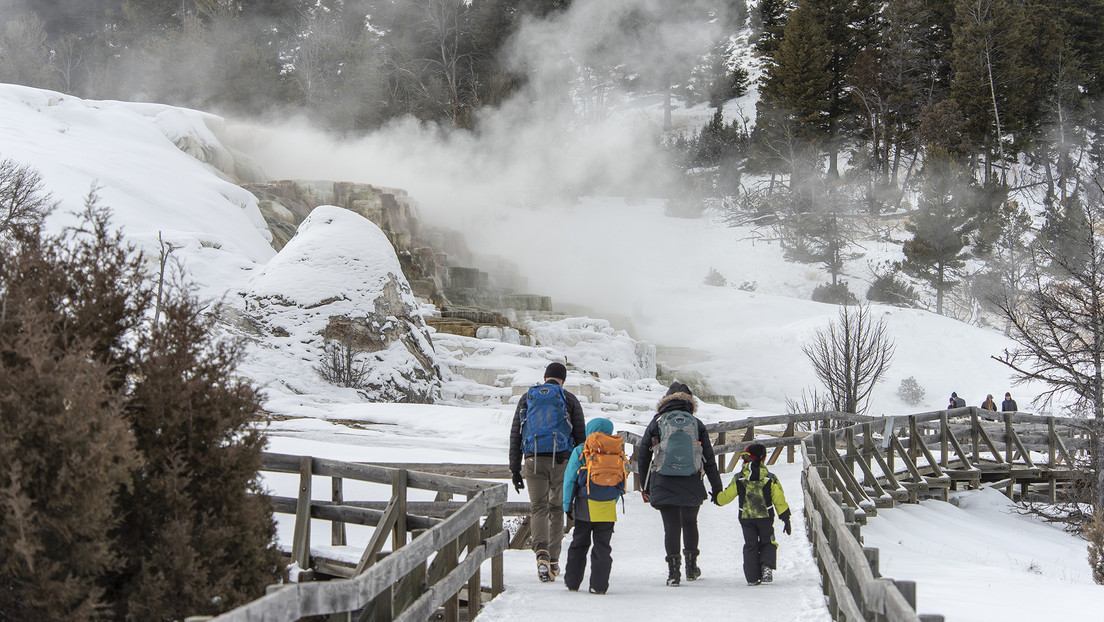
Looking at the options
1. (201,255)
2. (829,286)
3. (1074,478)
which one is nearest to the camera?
(1074,478)

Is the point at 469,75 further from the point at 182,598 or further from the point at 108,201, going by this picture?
the point at 182,598

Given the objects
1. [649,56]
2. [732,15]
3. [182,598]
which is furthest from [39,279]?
[732,15]

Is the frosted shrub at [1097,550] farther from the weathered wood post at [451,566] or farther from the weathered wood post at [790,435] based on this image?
the weathered wood post at [451,566]

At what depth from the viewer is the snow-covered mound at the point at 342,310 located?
657 inches

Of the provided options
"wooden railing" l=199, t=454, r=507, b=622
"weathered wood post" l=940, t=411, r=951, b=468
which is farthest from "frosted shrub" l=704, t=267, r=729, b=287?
"wooden railing" l=199, t=454, r=507, b=622

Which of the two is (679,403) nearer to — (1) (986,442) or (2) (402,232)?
(1) (986,442)

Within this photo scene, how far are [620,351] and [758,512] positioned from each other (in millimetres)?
19695

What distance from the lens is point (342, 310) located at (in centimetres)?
1719

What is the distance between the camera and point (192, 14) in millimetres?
48844

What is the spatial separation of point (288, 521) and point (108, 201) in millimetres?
15477

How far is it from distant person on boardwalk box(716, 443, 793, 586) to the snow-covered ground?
221 mm

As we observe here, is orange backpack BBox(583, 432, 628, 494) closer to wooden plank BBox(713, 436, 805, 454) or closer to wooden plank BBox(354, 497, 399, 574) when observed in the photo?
wooden plank BBox(354, 497, 399, 574)

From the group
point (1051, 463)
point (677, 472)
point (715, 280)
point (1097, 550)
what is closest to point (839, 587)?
point (677, 472)

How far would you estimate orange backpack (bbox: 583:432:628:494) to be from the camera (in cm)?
610
